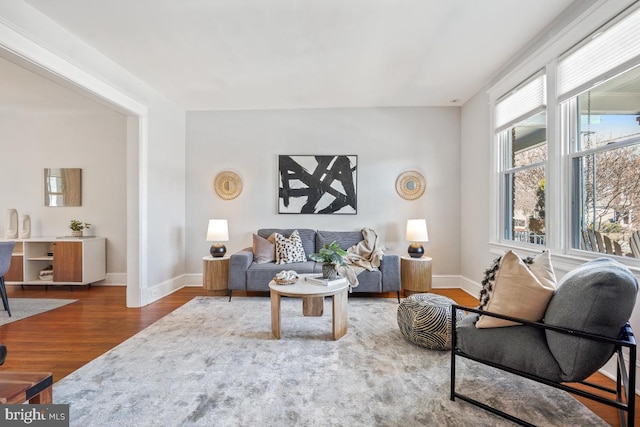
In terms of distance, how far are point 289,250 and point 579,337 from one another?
3180 mm

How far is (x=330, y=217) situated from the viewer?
465 cm

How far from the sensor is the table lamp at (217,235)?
4.12 m

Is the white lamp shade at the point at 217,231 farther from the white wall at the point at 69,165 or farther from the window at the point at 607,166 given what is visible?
the window at the point at 607,166

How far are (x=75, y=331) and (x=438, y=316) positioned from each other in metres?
3.42

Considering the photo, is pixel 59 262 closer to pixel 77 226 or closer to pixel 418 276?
pixel 77 226

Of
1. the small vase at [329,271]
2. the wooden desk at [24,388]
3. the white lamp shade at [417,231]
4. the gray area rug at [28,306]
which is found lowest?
the gray area rug at [28,306]

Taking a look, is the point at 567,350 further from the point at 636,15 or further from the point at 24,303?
the point at 24,303

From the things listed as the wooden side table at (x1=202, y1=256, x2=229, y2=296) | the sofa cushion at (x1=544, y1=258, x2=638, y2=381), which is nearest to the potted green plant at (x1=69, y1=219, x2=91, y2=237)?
the wooden side table at (x1=202, y1=256, x2=229, y2=296)

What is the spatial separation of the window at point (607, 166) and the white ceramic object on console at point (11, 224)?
708 centimetres

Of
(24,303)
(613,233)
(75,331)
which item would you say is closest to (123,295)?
(24,303)

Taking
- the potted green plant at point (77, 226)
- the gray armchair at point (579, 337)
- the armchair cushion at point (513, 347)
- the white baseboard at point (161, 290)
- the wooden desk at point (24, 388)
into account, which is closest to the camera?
the wooden desk at point (24, 388)

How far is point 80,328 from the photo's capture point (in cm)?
294

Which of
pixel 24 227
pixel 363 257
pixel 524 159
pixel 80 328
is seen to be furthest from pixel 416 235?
pixel 24 227

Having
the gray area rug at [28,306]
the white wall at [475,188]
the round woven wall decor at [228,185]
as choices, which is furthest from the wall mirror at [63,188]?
the white wall at [475,188]
